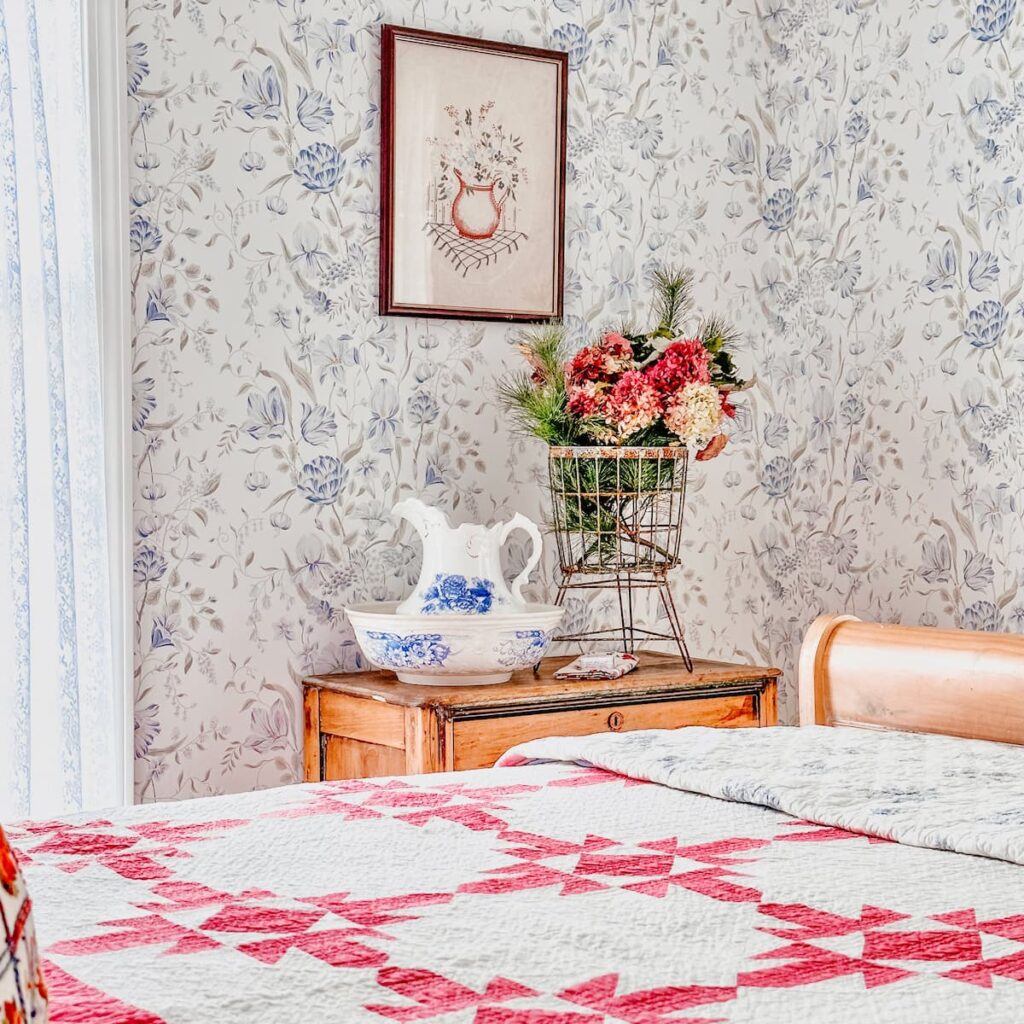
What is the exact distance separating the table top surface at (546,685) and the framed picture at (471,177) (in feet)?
2.54

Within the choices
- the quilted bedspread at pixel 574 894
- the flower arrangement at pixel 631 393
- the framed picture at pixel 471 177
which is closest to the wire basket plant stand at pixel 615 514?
the flower arrangement at pixel 631 393

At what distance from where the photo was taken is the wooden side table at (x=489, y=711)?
2605 mm

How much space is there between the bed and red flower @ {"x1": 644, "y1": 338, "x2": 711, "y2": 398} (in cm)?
103

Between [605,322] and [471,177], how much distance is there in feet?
1.50

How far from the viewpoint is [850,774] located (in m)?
1.65

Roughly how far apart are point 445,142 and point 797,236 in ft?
3.00

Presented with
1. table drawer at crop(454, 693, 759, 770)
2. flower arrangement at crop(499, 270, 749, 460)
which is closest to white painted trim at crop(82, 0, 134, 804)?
table drawer at crop(454, 693, 759, 770)

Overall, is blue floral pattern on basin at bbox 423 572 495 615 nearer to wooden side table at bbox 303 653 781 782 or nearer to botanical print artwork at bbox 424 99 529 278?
wooden side table at bbox 303 653 781 782

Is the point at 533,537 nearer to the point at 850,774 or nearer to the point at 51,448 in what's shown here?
the point at 51,448

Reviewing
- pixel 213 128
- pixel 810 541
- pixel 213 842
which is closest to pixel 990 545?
pixel 810 541

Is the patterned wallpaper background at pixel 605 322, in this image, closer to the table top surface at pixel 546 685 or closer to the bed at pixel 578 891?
the table top surface at pixel 546 685

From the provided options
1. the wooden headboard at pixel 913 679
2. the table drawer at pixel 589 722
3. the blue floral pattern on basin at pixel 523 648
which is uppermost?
the wooden headboard at pixel 913 679

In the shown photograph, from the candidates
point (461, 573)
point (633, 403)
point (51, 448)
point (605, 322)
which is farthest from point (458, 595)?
point (605, 322)

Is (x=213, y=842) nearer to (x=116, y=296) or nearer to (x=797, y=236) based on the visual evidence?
(x=116, y=296)
